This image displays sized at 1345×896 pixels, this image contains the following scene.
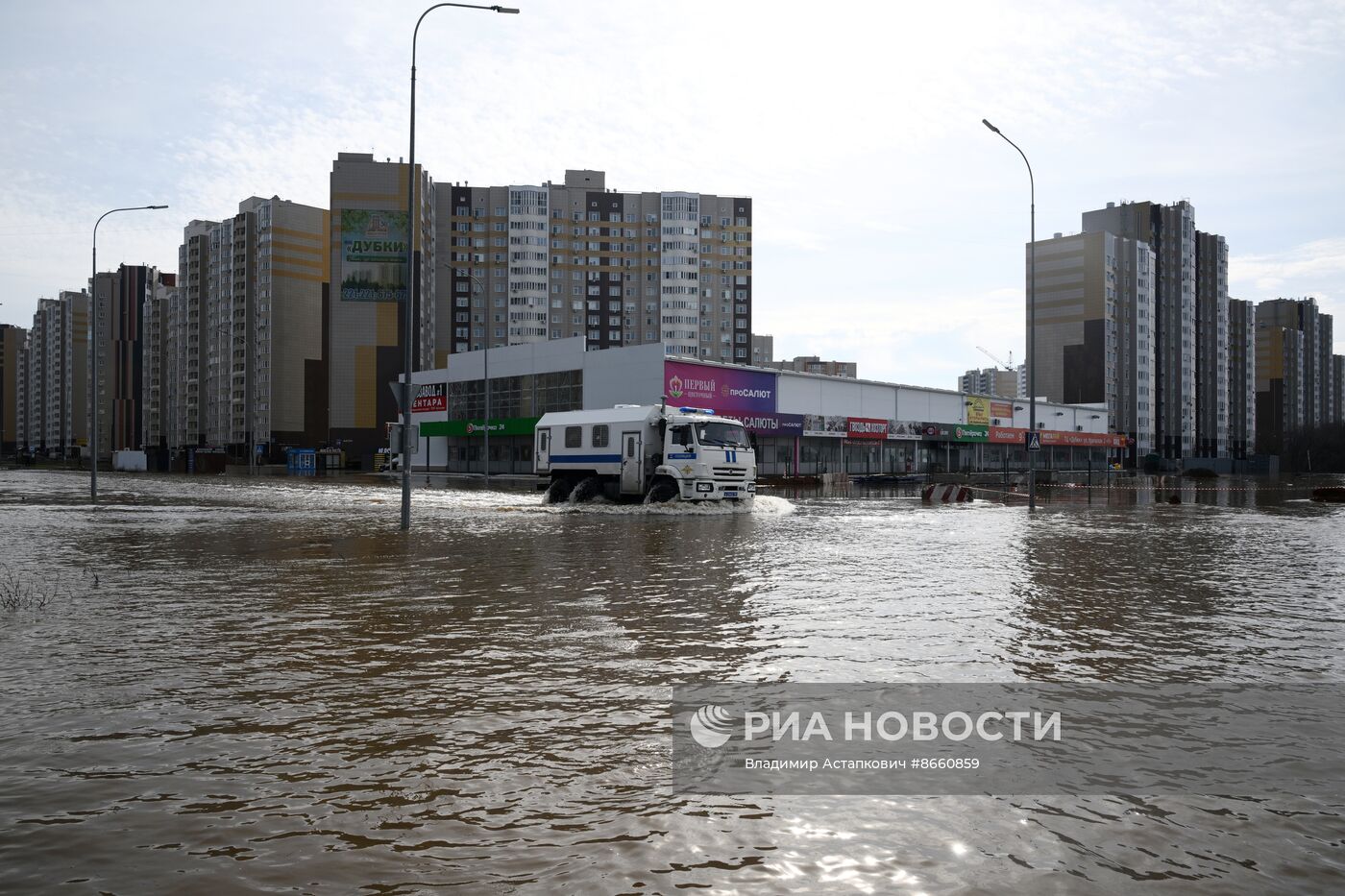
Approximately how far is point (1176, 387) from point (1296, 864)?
152m

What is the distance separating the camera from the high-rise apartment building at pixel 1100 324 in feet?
382

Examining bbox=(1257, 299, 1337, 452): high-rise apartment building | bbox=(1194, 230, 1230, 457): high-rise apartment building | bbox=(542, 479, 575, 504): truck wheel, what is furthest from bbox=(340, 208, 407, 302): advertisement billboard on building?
bbox=(1257, 299, 1337, 452): high-rise apartment building

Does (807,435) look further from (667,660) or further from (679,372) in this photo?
(667,660)

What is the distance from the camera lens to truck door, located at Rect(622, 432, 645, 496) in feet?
79.4

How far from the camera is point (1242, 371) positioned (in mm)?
160625

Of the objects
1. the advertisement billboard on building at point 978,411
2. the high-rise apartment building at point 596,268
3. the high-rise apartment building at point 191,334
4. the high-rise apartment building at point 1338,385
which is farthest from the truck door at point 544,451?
the high-rise apartment building at point 1338,385

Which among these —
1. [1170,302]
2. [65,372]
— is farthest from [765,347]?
[65,372]

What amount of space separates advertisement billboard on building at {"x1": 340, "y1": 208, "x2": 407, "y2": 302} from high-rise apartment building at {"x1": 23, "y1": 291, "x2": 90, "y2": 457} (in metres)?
96.9

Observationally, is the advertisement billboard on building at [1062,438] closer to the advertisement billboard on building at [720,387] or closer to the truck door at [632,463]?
the advertisement billboard on building at [720,387]

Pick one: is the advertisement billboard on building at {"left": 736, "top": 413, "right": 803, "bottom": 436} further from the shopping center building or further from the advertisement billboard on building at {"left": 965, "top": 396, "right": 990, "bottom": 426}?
the advertisement billboard on building at {"left": 965, "top": 396, "right": 990, "bottom": 426}

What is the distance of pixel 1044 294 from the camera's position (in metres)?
123

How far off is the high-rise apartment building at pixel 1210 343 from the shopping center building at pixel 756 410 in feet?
246

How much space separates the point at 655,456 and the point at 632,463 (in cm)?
72

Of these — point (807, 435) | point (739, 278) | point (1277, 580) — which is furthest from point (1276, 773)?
point (739, 278)
